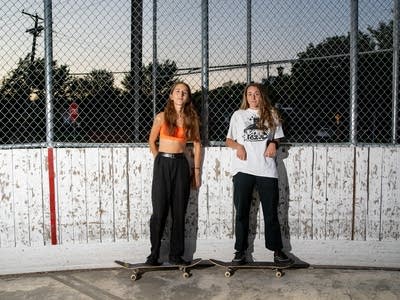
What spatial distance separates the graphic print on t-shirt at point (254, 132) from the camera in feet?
14.2

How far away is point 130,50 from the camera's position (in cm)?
470

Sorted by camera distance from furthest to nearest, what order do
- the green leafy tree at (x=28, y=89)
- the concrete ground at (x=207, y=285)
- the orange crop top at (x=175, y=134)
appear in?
the green leafy tree at (x=28, y=89) < the orange crop top at (x=175, y=134) < the concrete ground at (x=207, y=285)

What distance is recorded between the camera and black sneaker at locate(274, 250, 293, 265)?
435cm

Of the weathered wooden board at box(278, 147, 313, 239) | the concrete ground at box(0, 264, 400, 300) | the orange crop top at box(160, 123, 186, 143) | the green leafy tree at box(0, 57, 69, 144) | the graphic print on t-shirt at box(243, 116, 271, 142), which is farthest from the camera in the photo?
the green leafy tree at box(0, 57, 69, 144)

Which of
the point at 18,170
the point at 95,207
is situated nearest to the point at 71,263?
the point at 95,207

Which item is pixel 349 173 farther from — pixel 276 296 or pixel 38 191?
pixel 38 191

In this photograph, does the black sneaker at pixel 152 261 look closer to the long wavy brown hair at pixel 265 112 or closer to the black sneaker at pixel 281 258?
the black sneaker at pixel 281 258

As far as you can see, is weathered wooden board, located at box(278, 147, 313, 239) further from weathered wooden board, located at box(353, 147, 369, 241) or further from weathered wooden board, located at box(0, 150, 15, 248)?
weathered wooden board, located at box(0, 150, 15, 248)

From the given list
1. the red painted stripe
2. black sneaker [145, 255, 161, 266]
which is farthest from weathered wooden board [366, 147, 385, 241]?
the red painted stripe

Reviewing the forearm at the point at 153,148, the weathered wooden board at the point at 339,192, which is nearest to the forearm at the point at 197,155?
the forearm at the point at 153,148

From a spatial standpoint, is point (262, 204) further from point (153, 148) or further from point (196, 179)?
point (153, 148)

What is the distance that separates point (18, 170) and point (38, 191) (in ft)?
1.03

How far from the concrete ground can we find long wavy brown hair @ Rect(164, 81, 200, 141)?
1.57m

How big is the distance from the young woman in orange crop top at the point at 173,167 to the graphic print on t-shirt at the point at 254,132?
537mm
